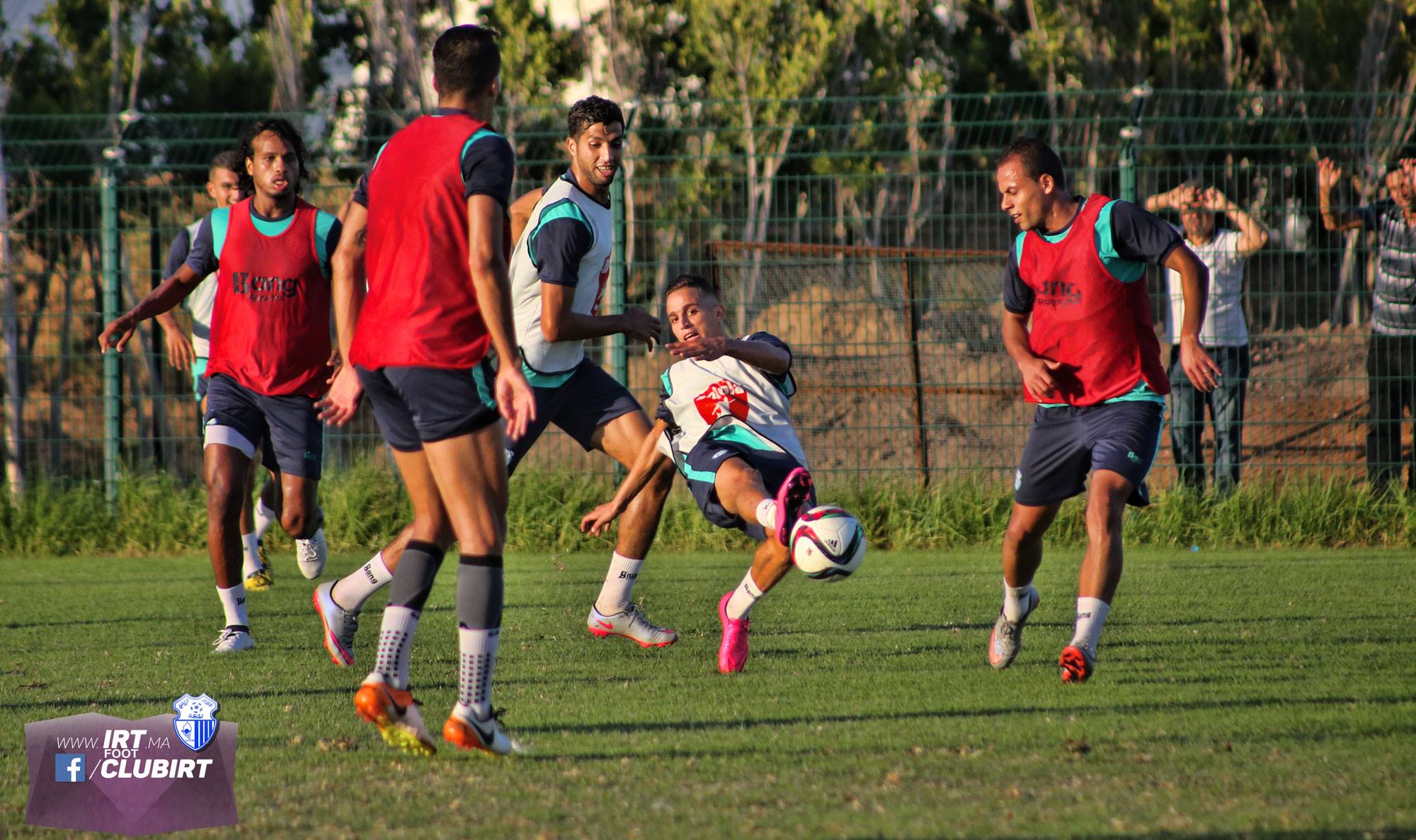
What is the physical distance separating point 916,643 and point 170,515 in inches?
251

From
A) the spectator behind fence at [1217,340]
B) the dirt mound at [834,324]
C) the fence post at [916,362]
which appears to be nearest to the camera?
the spectator behind fence at [1217,340]

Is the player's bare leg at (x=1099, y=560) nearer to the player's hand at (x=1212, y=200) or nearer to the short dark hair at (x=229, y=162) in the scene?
the short dark hair at (x=229, y=162)

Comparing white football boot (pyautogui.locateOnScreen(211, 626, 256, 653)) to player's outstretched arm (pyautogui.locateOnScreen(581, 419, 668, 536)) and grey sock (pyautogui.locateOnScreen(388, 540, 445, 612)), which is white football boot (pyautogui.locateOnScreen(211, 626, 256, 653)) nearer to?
player's outstretched arm (pyautogui.locateOnScreen(581, 419, 668, 536))

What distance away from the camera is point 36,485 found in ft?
32.6

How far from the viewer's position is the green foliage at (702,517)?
Result: 9203 millimetres

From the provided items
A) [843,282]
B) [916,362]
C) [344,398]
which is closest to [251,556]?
[344,398]

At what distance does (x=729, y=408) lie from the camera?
533 cm

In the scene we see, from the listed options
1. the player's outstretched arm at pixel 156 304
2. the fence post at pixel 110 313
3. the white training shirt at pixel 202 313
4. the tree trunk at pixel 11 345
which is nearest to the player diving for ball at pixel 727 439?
the player's outstretched arm at pixel 156 304

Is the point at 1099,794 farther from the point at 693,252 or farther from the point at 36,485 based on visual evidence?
the point at 36,485

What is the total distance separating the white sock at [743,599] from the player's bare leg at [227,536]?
205 cm

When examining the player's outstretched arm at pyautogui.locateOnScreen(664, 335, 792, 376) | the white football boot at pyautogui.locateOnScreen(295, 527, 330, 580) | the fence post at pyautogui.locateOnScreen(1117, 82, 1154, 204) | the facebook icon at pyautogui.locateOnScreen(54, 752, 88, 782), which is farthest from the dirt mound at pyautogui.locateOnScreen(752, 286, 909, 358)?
the facebook icon at pyautogui.locateOnScreen(54, 752, 88, 782)

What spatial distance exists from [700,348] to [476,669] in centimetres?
163

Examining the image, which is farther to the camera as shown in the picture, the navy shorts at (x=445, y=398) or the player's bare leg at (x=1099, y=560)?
the player's bare leg at (x=1099, y=560)

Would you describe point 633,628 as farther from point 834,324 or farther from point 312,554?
point 834,324
